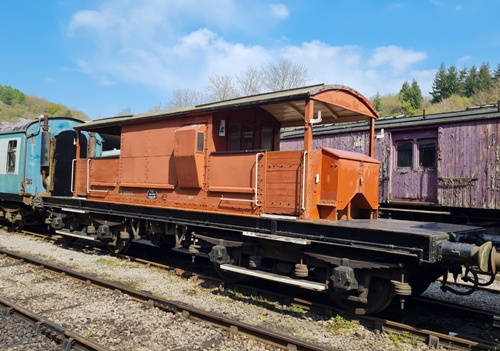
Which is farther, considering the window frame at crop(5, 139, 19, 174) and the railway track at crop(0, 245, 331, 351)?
the window frame at crop(5, 139, 19, 174)

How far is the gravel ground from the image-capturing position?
5.20 m

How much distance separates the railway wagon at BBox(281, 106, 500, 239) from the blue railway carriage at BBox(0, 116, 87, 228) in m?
8.48

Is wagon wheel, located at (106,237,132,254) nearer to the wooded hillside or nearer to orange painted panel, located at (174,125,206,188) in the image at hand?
orange painted panel, located at (174,125,206,188)

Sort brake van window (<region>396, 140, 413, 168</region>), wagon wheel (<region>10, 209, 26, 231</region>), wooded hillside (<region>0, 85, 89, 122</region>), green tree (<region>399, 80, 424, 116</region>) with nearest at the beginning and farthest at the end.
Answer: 1. brake van window (<region>396, 140, 413, 168</region>)
2. wagon wheel (<region>10, 209, 26, 231</region>)
3. green tree (<region>399, 80, 424, 116</region>)
4. wooded hillside (<region>0, 85, 89, 122</region>)

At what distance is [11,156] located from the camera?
13781 millimetres

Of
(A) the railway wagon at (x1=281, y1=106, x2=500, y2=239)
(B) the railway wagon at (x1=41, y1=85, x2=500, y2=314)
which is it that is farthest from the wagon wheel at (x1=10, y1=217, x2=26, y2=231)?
(A) the railway wagon at (x1=281, y1=106, x2=500, y2=239)

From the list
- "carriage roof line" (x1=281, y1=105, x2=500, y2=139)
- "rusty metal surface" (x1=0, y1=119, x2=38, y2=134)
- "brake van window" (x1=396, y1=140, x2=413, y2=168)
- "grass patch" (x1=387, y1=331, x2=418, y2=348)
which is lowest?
"grass patch" (x1=387, y1=331, x2=418, y2=348)

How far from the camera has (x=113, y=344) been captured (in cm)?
505

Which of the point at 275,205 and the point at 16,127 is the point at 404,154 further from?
the point at 16,127

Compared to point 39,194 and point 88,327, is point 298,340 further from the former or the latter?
point 39,194

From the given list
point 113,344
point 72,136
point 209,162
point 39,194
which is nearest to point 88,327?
point 113,344

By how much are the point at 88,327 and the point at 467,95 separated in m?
75.6

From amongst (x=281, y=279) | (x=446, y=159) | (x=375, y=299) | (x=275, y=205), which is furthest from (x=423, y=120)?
(x=281, y=279)

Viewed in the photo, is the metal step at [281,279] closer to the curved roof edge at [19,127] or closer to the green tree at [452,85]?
the curved roof edge at [19,127]
